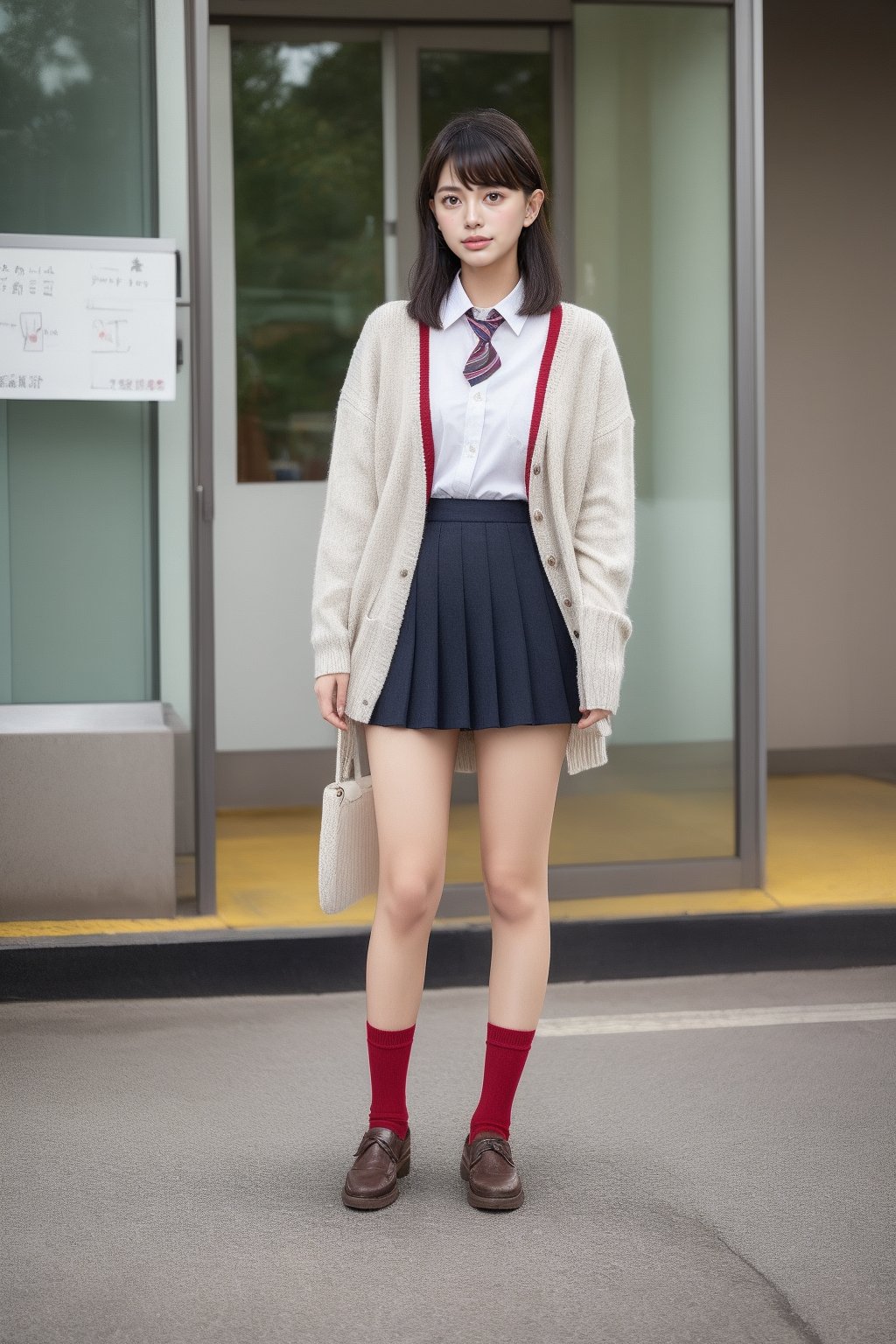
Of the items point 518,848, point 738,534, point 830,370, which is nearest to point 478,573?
point 518,848

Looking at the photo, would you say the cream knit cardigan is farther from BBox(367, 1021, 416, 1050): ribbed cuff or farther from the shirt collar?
BBox(367, 1021, 416, 1050): ribbed cuff

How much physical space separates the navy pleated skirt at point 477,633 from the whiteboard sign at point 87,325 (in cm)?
175

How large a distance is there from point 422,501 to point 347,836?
1.88ft

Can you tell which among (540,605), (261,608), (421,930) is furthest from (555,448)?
(261,608)

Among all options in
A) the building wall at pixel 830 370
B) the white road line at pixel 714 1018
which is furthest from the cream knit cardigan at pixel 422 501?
the building wall at pixel 830 370

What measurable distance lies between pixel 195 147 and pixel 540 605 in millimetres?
2121

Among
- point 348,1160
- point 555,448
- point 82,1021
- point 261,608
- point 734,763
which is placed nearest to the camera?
point 555,448

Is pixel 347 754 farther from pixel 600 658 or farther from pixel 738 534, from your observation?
pixel 738 534

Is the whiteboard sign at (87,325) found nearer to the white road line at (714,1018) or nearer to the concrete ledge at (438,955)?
the concrete ledge at (438,955)

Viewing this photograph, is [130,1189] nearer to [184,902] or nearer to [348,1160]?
[348,1160]

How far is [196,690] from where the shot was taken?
420 cm

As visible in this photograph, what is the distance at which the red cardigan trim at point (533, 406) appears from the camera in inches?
101

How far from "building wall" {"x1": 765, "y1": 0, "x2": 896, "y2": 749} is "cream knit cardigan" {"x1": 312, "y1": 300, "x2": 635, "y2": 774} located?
164 inches

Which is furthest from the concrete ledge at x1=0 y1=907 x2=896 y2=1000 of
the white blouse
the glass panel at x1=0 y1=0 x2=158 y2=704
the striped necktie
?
the striped necktie
